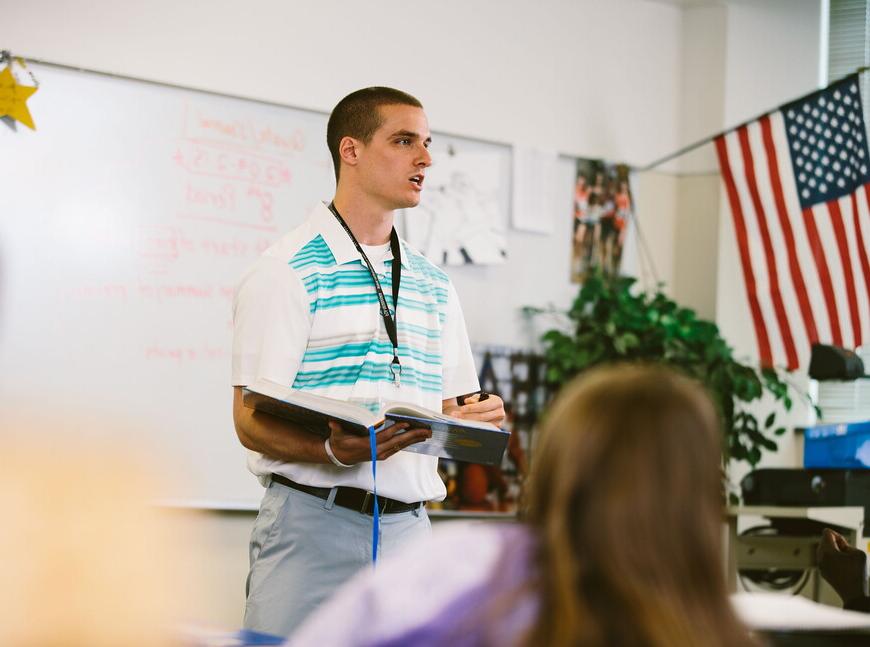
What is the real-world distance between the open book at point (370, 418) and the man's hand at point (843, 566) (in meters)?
0.68

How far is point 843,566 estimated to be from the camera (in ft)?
6.81

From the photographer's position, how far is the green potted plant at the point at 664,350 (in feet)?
14.1

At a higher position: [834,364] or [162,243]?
[162,243]

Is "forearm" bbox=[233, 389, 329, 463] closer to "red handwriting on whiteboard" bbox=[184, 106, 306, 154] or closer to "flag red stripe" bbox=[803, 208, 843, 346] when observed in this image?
"red handwriting on whiteboard" bbox=[184, 106, 306, 154]

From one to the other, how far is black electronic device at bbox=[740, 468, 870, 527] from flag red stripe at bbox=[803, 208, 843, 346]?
854 millimetres

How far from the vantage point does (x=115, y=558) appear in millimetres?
693

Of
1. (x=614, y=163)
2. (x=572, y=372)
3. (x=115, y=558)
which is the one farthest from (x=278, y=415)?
(x=614, y=163)

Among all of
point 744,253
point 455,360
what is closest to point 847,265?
point 744,253

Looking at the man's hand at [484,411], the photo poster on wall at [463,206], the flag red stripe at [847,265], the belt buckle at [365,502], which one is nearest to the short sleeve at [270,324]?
the belt buckle at [365,502]

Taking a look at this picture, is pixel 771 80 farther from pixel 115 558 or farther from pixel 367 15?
pixel 115 558

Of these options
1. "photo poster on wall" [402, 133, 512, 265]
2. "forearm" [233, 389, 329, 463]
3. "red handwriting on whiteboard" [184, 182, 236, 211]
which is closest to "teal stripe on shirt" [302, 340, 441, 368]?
"forearm" [233, 389, 329, 463]

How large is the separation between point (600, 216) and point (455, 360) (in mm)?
2317

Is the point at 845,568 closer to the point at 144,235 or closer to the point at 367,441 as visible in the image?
the point at 367,441

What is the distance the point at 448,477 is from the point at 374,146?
1.92m
